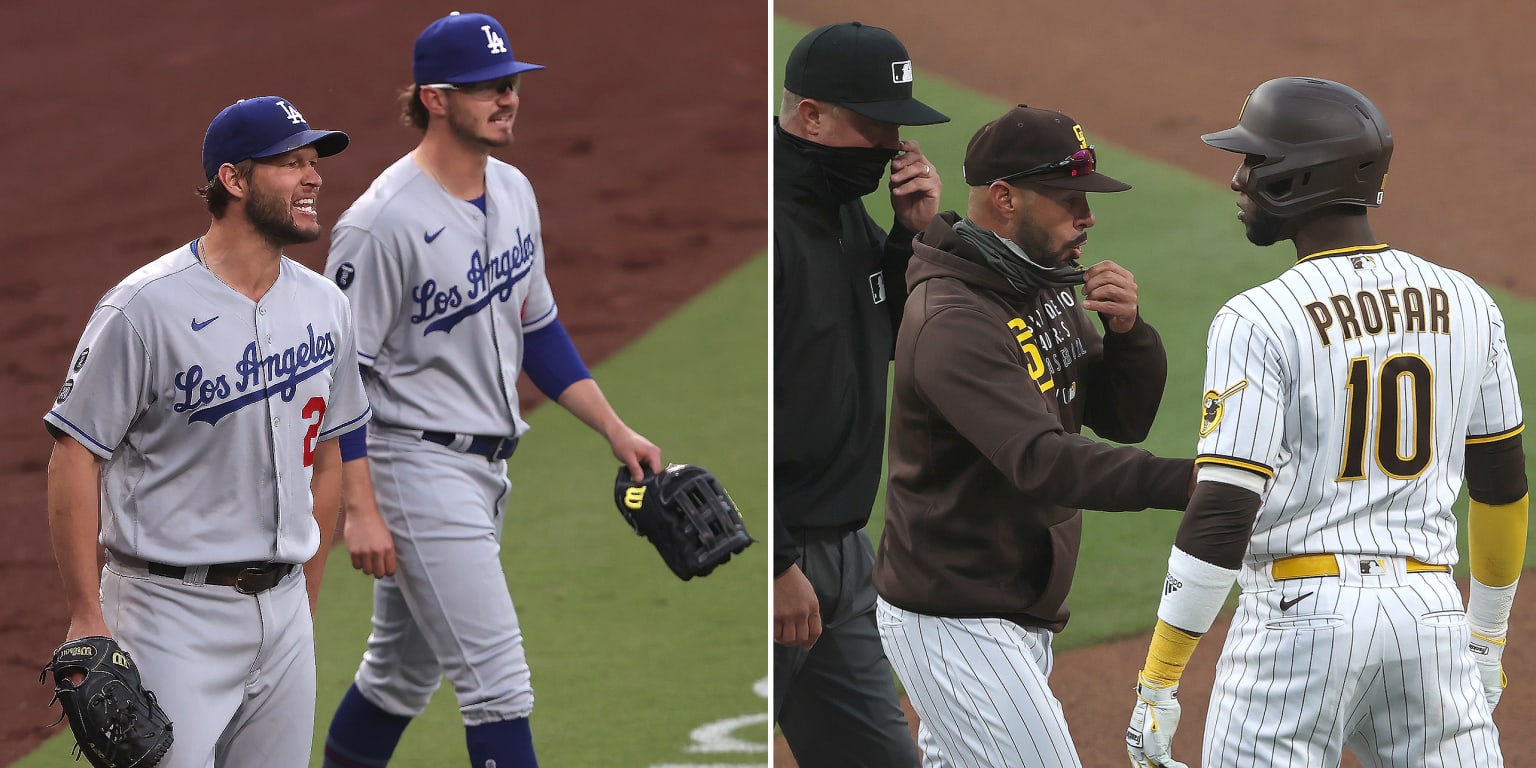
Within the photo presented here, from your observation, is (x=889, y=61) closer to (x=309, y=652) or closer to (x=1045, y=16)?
(x=309, y=652)

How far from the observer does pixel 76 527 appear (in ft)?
10.7

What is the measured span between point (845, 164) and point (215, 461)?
4.59 feet

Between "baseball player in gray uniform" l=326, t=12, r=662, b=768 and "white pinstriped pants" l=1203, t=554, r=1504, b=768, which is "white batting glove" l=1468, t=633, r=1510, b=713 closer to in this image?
"white pinstriped pants" l=1203, t=554, r=1504, b=768

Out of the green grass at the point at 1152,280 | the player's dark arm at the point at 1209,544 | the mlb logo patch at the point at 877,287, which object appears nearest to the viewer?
the player's dark arm at the point at 1209,544

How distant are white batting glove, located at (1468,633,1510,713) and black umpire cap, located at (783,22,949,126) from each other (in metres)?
1.46

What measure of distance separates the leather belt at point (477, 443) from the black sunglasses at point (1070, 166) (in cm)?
150

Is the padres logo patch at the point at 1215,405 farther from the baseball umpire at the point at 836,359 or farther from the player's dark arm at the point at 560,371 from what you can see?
the player's dark arm at the point at 560,371

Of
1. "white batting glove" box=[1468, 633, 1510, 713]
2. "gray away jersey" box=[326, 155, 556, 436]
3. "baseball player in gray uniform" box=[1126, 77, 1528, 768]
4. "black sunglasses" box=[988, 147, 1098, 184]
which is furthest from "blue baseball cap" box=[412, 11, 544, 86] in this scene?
"white batting glove" box=[1468, 633, 1510, 713]

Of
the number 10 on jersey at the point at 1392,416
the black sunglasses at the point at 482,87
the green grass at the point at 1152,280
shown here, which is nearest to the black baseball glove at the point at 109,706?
the black sunglasses at the point at 482,87

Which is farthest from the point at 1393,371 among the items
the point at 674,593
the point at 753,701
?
the point at 674,593

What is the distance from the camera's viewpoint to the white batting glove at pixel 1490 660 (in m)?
3.50

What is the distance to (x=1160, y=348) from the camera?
3.53 m

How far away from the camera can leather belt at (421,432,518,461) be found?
13.9ft

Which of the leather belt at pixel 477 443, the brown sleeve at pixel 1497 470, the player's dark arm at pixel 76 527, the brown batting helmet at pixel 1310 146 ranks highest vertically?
the brown batting helmet at pixel 1310 146
